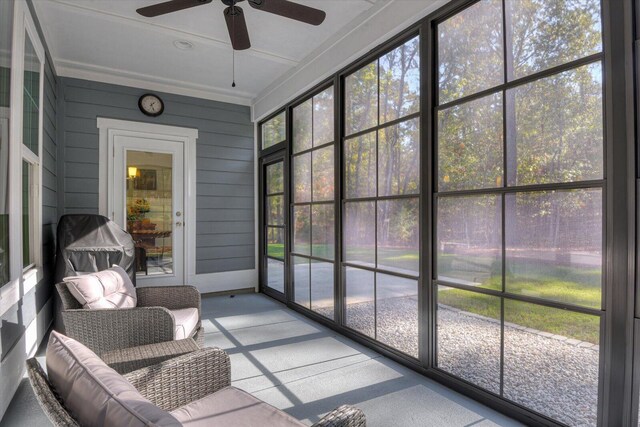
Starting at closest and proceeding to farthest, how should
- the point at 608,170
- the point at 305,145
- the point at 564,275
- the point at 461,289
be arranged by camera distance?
the point at 608,170 → the point at 564,275 → the point at 461,289 → the point at 305,145

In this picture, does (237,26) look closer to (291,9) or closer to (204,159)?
(291,9)

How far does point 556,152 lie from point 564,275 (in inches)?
25.2

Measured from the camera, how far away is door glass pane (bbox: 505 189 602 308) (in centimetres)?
178

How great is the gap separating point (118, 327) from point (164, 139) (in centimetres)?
329

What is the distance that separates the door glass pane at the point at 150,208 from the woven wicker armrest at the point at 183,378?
367 cm

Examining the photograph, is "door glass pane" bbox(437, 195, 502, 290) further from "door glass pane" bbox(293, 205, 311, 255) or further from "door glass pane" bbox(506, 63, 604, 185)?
"door glass pane" bbox(293, 205, 311, 255)

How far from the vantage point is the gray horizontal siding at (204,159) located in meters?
4.44

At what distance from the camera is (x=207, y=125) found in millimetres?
5246

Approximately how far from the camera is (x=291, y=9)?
251 cm

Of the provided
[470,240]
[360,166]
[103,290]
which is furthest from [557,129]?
[103,290]

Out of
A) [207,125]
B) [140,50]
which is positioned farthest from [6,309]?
[207,125]

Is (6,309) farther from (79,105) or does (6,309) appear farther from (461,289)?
(79,105)

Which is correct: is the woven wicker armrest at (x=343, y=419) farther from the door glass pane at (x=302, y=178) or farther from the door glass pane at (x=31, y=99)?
the door glass pane at (x=302, y=178)

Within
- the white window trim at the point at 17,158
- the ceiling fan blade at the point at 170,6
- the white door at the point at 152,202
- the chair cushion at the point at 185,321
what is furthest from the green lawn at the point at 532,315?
the white door at the point at 152,202
